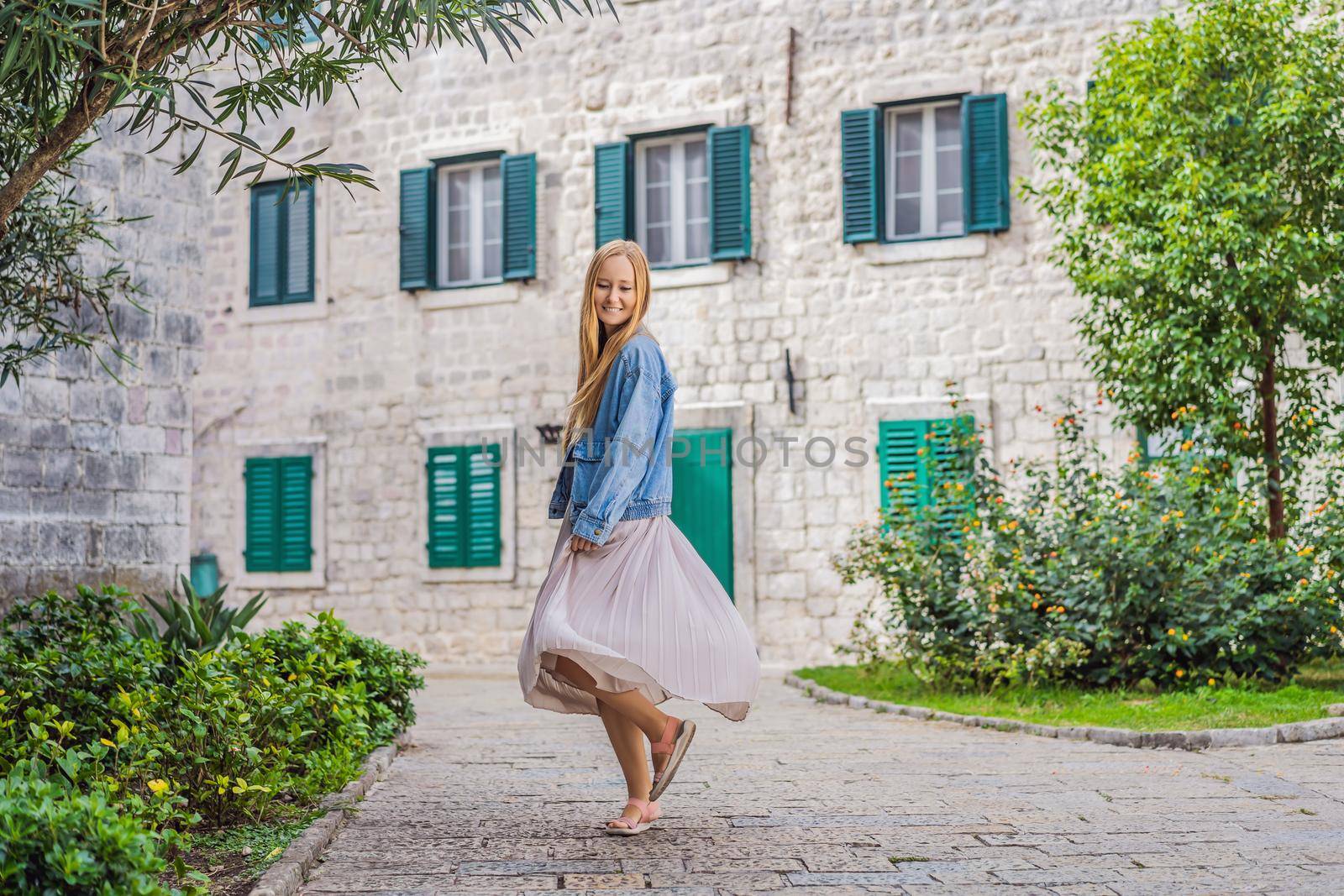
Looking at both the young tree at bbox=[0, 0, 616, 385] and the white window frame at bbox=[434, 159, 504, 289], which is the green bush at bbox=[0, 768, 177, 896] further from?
the white window frame at bbox=[434, 159, 504, 289]

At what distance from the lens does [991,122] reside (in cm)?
1395

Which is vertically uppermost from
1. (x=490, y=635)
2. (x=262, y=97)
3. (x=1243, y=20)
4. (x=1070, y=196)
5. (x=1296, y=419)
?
(x=1243, y=20)

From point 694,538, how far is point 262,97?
33.5 feet

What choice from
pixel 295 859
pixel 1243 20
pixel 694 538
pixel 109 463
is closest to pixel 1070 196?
pixel 1243 20

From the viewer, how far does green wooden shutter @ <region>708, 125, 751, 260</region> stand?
14.8m

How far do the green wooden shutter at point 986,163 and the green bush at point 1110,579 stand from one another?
420cm

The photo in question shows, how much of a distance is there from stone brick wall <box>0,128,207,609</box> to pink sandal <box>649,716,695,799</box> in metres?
4.81

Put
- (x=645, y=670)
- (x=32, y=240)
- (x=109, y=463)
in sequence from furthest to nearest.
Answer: (x=109, y=463) < (x=32, y=240) < (x=645, y=670)

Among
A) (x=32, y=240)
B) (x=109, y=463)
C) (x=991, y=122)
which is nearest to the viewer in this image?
(x=32, y=240)

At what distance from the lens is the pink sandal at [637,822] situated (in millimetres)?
4867

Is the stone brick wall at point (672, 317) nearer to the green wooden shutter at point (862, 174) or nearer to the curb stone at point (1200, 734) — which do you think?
the green wooden shutter at point (862, 174)

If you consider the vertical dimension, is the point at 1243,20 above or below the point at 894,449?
above

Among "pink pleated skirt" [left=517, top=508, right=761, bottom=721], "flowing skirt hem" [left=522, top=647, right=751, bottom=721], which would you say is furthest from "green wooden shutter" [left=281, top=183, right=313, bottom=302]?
"pink pleated skirt" [left=517, top=508, right=761, bottom=721]

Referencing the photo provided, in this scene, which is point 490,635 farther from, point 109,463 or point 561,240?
point 109,463
